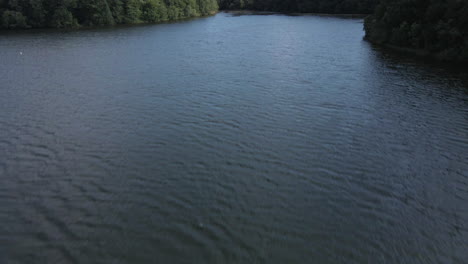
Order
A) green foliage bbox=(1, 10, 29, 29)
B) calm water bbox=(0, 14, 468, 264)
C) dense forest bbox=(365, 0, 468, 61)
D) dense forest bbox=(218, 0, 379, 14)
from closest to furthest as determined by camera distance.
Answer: calm water bbox=(0, 14, 468, 264) < dense forest bbox=(365, 0, 468, 61) < green foliage bbox=(1, 10, 29, 29) < dense forest bbox=(218, 0, 379, 14)

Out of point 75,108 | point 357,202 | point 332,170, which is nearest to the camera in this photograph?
point 357,202

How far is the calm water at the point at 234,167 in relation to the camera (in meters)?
11.4

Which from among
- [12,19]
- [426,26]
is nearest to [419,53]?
[426,26]

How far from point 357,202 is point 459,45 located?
3242cm

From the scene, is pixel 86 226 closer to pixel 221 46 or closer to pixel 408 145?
pixel 408 145

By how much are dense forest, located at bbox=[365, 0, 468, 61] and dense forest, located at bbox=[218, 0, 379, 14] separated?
5043 centimetres

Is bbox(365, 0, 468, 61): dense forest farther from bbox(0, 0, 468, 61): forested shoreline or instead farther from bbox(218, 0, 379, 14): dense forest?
bbox(218, 0, 379, 14): dense forest

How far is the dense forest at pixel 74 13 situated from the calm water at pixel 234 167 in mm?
47574

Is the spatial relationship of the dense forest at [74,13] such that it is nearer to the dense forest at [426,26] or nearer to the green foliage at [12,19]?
the green foliage at [12,19]

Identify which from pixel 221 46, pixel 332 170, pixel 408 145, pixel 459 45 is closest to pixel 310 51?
pixel 221 46

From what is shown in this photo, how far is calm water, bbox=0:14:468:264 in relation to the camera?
1140 cm

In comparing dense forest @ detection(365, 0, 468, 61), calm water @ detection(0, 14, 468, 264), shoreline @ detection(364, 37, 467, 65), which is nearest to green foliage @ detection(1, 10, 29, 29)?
calm water @ detection(0, 14, 468, 264)

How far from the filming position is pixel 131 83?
97.6 feet

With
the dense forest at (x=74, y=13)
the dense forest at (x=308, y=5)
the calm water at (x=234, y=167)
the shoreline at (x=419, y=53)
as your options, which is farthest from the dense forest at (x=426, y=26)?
the dense forest at (x=74, y=13)
